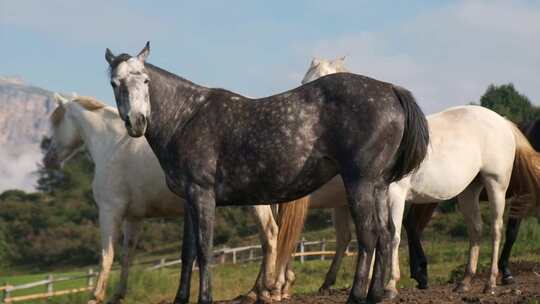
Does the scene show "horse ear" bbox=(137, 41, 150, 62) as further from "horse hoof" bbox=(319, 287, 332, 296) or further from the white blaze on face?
"horse hoof" bbox=(319, 287, 332, 296)

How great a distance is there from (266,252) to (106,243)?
1864 mm

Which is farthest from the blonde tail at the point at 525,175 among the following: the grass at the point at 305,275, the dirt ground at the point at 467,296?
the grass at the point at 305,275

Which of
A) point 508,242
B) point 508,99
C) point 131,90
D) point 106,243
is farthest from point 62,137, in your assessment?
point 508,99

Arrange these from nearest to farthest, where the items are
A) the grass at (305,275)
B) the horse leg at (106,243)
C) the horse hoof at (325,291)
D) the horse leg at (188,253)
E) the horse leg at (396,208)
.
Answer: the horse leg at (188,253) < the horse leg at (396,208) < the horse leg at (106,243) < the horse hoof at (325,291) < the grass at (305,275)

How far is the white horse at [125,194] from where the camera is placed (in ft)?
31.0

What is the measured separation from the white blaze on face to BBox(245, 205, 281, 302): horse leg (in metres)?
2.88

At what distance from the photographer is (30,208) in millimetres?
56312

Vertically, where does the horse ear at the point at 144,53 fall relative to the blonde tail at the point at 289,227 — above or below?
above

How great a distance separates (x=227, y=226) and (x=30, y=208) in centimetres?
1960

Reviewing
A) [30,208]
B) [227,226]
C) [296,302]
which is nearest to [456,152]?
[296,302]

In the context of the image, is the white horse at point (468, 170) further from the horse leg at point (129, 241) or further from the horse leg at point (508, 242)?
the horse leg at point (129, 241)

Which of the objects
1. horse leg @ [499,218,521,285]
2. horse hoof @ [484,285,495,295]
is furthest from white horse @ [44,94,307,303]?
horse leg @ [499,218,521,285]

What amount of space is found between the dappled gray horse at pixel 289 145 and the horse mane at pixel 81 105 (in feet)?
12.7

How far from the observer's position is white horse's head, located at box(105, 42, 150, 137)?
6.69 meters
